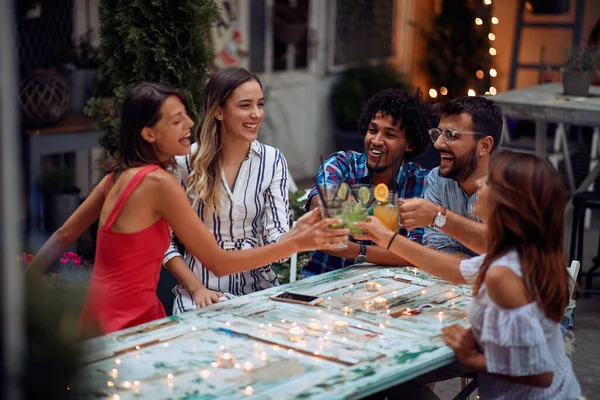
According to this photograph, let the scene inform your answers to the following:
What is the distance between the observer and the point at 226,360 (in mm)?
2230

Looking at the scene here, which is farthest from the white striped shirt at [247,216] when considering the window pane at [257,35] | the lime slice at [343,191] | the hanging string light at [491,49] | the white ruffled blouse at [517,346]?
the hanging string light at [491,49]

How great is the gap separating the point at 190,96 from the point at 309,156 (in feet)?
15.5

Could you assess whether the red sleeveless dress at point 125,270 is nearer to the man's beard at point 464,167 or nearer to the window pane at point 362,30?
the man's beard at point 464,167

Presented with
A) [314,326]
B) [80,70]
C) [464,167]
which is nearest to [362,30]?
[80,70]

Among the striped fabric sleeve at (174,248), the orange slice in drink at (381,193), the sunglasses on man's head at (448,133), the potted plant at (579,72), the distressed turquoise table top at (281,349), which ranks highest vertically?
the potted plant at (579,72)

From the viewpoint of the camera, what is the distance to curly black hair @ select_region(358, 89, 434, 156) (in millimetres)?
3656

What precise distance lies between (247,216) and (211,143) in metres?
0.32

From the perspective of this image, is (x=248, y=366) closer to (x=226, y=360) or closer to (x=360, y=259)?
(x=226, y=360)

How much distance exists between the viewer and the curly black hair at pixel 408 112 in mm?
3656

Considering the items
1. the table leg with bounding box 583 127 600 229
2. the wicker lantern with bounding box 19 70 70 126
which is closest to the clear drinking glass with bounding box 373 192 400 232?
the wicker lantern with bounding box 19 70 70 126

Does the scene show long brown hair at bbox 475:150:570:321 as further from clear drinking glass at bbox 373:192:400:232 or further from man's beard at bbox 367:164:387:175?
man's beard at bbox 367:164:387:175

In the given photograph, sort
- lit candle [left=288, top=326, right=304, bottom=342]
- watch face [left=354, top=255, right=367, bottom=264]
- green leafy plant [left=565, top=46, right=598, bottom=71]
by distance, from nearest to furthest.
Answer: lit candle [left=288, top=326, right=304, bottom=342], watch face [left=354, top=255, right=367, bottom=264], green leafy plant [left=565, top=46, right=598, bottom=71]

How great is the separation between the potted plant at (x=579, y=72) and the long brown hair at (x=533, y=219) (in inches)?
171

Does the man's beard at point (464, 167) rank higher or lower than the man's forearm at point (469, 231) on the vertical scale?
higher
